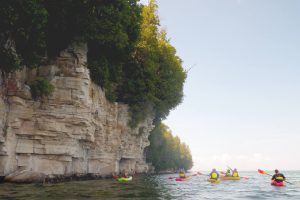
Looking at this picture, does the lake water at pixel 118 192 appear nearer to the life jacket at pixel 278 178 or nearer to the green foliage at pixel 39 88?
the life jacket at pixel 278 178

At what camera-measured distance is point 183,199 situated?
1880 cm

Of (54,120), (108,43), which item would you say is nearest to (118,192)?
(54,120)

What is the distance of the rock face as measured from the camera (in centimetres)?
2495

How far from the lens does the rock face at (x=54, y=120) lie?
25.0m

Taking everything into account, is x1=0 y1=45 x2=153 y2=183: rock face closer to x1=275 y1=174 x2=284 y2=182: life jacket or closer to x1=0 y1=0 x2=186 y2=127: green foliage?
x1=0 y1=0 x2=186 y2=127: green foliage

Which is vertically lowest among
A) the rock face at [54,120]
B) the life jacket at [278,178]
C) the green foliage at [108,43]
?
the life jacket at [278,178]

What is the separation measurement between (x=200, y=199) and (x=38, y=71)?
56.3 feet

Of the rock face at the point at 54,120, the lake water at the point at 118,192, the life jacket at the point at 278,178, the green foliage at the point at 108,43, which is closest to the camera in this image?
A: the lake water at the point at 118,192

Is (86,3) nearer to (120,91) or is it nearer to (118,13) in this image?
(118,13)

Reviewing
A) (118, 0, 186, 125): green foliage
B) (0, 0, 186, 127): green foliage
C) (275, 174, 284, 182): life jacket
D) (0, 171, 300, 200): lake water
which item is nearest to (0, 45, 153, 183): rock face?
(0, 0, 186, 127): green foliage

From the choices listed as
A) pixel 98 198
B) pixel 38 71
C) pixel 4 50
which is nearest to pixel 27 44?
pixel 4 50

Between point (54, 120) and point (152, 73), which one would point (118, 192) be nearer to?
point (54, 120)

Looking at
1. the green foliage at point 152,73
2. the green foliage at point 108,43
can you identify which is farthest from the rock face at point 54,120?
the green foliage at point 152,73

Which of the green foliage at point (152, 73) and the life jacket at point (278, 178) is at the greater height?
the green foliage at point (152, 73)
